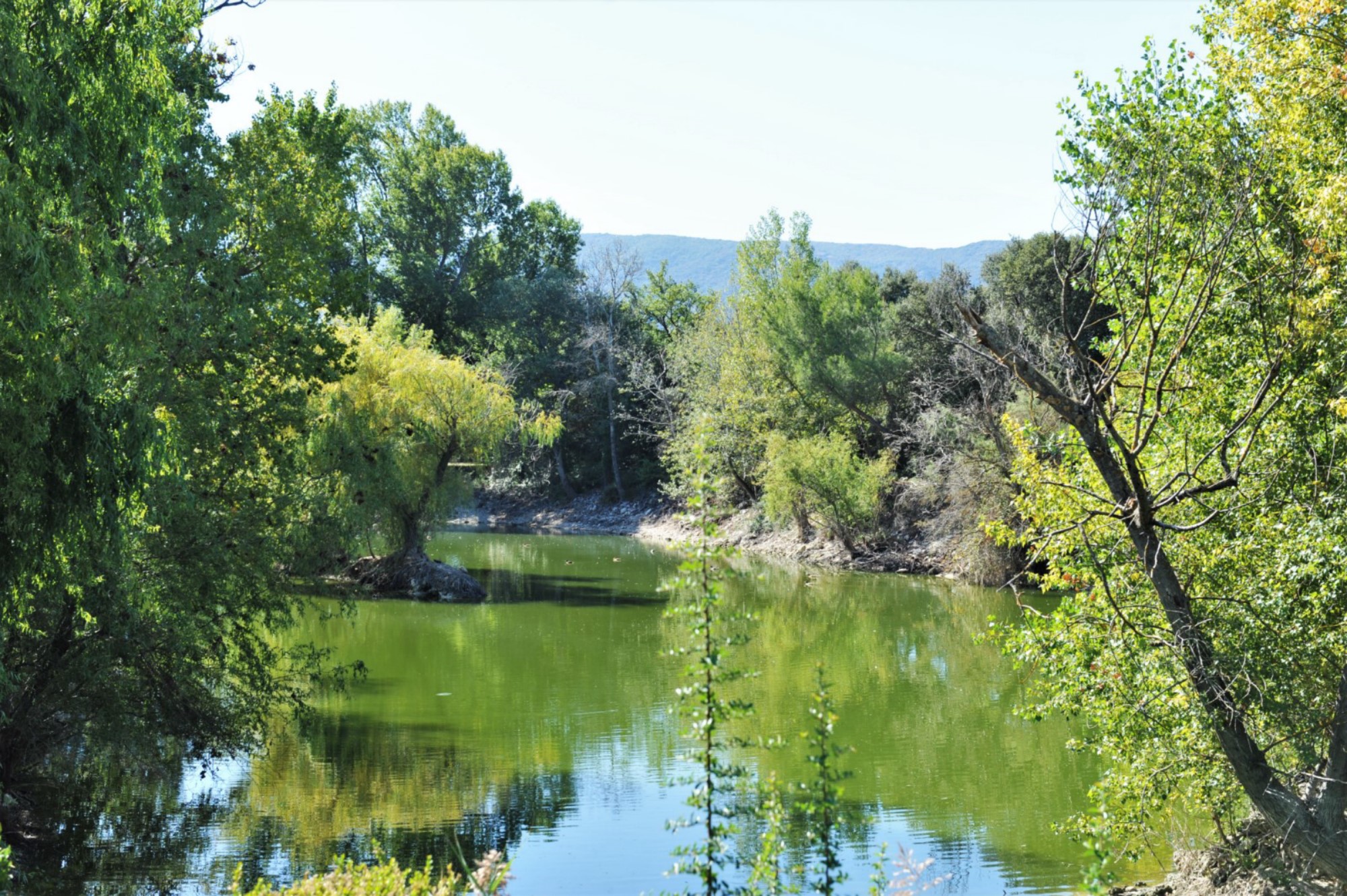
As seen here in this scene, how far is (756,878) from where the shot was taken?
4531mm

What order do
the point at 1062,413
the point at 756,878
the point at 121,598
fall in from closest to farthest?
1. the point at 756,878
2. the point at 1062,413
3. the point at 121,598

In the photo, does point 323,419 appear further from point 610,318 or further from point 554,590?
point 610,318

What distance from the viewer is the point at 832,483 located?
31750mm

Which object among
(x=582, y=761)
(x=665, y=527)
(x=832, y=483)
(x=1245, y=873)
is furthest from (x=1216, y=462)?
(x=665, y=527)

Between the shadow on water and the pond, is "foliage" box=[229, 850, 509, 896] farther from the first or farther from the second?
the shadow on water

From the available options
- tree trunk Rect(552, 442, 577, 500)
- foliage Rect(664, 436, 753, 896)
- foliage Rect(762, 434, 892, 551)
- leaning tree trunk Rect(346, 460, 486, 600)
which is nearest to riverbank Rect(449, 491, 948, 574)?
tree trunk Rect(552, 442, 577, 500)

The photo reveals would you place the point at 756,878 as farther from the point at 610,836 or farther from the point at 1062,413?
the point at 610,836

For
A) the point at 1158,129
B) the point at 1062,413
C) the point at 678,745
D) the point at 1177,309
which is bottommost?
the point at 678,745

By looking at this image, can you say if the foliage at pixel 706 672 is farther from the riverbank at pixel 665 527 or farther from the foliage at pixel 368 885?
the riverbank at pixel 665 527

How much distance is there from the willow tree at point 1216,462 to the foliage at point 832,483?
2193 cm

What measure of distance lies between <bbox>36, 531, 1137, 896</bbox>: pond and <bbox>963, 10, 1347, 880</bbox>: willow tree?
6.74ft

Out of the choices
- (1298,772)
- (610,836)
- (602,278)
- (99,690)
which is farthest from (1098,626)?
(602,278)

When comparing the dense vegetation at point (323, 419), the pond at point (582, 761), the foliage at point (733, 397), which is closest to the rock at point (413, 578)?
the pond at point (582, 761)

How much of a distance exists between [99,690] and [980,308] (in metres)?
31.4
